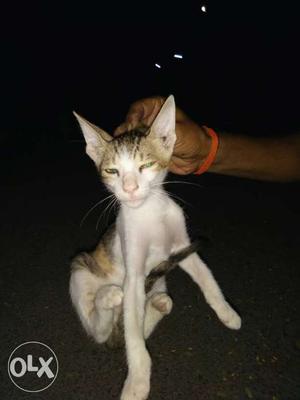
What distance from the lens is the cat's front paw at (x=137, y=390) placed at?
168 centimetres

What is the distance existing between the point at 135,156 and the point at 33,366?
145 centimetres

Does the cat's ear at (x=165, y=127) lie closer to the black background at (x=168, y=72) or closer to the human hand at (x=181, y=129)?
the human hand at (x=181, y=129)

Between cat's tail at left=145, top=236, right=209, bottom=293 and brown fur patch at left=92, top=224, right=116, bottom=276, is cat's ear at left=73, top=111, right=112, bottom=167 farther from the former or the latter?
cat's tail at left=145, top=236, right=209, bottom=293

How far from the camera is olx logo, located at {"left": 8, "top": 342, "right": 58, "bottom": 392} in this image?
82.0 inches

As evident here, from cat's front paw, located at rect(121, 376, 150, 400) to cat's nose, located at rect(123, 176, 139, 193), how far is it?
898 mm

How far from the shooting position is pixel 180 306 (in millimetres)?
2717

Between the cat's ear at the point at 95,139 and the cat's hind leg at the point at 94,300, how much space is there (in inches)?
28.1

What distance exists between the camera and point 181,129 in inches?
85.4

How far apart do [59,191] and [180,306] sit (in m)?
2.89

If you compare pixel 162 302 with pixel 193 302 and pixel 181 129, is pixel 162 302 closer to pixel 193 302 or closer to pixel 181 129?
pixel 193 302

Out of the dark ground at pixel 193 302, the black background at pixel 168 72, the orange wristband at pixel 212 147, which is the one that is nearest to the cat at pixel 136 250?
the dark ground at pixel 193 302

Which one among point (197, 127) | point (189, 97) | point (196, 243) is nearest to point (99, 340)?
point (196, 243)

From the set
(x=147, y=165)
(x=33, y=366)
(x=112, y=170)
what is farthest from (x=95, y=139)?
(x=33, y=366)

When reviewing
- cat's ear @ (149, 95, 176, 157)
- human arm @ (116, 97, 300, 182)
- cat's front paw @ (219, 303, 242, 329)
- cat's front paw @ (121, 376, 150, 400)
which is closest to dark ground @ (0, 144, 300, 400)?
cat's front paw @ (219, 303, 242, 329)
